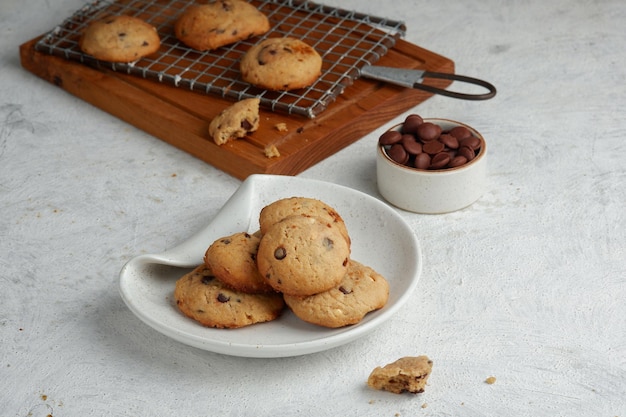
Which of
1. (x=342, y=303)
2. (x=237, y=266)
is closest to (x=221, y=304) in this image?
(x=237, y=266)

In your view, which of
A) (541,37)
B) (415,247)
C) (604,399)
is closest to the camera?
(604,399)

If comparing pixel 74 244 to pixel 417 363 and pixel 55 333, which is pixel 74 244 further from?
pixel 417 363

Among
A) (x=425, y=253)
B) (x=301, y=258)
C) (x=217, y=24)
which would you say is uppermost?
(x=301, y=258)

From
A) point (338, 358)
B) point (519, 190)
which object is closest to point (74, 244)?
point (338, 358)

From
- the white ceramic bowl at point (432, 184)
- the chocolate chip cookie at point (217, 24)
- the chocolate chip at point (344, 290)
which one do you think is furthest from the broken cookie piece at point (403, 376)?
the chocolate chip cookie at point (217, 24)

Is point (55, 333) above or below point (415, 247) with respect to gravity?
below

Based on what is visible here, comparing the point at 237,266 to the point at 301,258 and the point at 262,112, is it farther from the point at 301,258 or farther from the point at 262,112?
the point at 262,112

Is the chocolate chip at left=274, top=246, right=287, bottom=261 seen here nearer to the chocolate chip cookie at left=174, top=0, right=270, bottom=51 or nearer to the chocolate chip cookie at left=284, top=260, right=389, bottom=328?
the chocolate chip cookie at left=284, top=260, right=389, bottom=328
